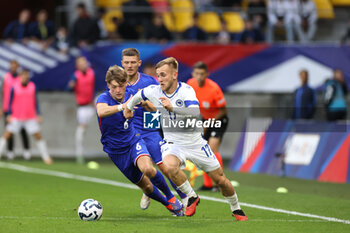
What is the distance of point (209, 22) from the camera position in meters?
23.2

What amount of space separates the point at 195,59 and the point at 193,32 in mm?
877

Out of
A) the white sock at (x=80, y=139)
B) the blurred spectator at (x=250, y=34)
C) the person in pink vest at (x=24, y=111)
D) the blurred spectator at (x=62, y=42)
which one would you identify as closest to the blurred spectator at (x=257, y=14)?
the blurred spectator at (x=250, y=34)

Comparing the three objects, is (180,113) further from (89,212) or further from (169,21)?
(169,21)

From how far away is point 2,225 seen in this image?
8.70 metres

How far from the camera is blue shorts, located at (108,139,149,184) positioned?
9.57 metres

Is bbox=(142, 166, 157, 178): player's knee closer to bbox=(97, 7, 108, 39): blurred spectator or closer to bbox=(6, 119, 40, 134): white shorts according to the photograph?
bbox=(6, 119, 40, 134): white shorts

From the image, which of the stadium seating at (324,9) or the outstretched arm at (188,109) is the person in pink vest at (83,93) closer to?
the stadium seating at (324,9)

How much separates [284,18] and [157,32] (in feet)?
12.6

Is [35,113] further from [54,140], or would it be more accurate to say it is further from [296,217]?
[296,217]

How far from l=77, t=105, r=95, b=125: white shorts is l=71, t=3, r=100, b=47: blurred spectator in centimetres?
193

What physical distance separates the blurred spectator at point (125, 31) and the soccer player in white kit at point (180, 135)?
1248 cm

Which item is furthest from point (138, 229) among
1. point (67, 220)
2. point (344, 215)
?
point (344, 215)

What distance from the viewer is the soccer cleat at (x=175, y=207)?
384 inches

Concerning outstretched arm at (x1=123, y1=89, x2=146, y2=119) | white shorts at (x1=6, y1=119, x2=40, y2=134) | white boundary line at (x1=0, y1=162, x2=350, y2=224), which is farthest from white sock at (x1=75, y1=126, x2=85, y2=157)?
outstretched arm at (x1=123, y1=89, x2=146, y2=119)
